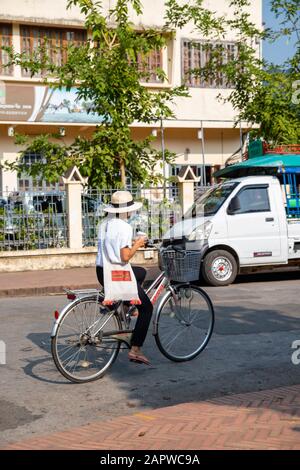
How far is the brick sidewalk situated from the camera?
4.65m

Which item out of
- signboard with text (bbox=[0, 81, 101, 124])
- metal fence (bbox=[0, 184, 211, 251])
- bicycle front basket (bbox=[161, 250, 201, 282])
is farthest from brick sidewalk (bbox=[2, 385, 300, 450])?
signboard with text (bbox=[0, 81, 101, 124])

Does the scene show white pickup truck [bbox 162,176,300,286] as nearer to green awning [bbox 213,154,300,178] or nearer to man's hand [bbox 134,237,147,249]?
green awning [bbox 213,154,300,178]

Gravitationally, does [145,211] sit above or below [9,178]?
below

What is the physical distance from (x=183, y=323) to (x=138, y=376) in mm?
883

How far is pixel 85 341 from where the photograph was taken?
22.0 ft

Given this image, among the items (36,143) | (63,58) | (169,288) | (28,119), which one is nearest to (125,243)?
(169,288)

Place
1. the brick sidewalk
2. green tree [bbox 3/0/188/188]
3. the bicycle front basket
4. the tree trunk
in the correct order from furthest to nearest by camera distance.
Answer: the tree trunk, green tree [bbox 3/0/188/188], the bicycle front basket, the brick sidewalk

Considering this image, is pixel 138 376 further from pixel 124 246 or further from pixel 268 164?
pixel 268 164

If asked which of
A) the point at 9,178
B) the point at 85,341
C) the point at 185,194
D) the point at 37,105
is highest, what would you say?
the point at 37,105

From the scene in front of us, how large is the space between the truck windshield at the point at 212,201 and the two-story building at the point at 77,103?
8.68 m

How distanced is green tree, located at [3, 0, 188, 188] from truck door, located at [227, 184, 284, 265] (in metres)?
3.98

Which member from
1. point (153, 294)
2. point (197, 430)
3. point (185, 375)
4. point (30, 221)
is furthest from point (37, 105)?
point (197, 430)

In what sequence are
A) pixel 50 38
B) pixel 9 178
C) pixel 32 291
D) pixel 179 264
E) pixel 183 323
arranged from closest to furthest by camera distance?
pixel 179 264
pixel 183 323
pixel 32 291
pixel 9 178
pixel 50 38

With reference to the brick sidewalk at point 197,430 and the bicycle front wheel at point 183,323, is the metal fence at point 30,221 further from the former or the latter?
the brick sidewalk at point 197,430
